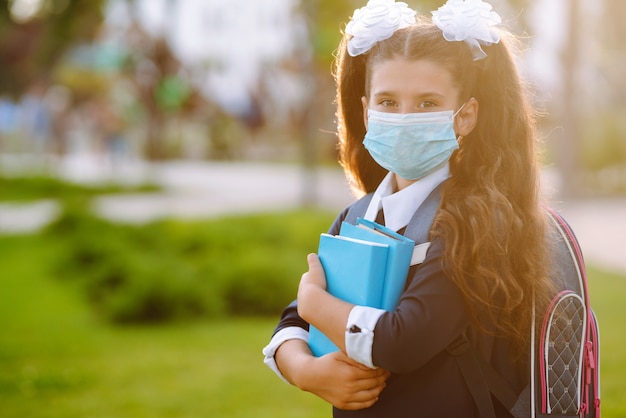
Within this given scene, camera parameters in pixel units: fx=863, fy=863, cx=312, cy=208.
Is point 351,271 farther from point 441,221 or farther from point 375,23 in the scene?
point 375,23

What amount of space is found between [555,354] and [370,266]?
1.52 ft

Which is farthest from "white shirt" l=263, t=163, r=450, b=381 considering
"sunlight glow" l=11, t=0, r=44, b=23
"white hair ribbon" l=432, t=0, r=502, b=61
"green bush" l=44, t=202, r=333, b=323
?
"sunlight glow" l=11, t=0, r=44, b=23

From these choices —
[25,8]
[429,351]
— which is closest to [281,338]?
[429,351]

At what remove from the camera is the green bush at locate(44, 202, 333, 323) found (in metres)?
6.82

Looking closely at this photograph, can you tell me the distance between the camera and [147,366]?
5.49 meters

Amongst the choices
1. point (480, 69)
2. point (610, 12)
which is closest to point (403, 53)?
point (480, 69)

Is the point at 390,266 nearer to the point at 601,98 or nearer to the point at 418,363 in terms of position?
the point at 418,363

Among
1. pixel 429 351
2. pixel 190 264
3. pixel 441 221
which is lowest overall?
pixel 190 264

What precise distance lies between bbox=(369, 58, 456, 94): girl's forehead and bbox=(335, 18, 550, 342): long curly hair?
14 millimetres

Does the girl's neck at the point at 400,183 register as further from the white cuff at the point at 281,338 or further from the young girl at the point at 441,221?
the white cuff at the point at 281,338

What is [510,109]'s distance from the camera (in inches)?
75.7

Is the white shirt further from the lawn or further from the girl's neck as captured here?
the lawn

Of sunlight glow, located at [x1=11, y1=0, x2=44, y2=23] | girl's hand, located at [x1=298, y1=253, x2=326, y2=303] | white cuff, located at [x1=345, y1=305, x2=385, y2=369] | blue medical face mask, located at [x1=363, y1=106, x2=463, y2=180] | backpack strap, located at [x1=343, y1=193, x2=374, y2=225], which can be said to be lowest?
white cuff, located at [x1=345, y1=305, x2=385, y2=369]

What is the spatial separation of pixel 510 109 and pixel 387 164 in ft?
0.98
